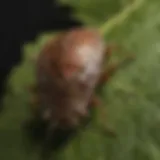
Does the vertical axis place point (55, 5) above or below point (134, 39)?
above

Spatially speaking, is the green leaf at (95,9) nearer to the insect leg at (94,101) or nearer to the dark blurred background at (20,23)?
the insect leg at (94,101)

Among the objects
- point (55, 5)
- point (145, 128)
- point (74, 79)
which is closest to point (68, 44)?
point (74, 79)

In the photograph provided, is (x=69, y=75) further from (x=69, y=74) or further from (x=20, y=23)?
(x=20, y=23)

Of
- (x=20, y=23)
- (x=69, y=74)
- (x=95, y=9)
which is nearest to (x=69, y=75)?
(x=69, y=74)

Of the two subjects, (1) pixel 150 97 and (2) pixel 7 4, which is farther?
(2) pixel 7 4

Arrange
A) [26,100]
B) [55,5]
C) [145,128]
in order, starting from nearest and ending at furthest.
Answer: [145,128] < [26,100] < [55,5]

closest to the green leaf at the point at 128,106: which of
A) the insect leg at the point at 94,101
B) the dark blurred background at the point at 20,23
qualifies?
the insect leg at the point at 94,101

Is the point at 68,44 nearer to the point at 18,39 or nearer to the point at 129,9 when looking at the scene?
the point at 129,9
